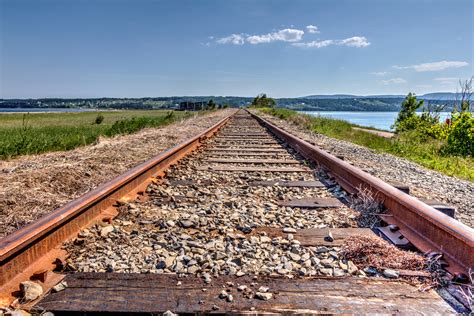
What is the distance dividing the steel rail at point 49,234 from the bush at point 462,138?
27.7 feet

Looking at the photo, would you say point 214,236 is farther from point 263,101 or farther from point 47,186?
point 263,101

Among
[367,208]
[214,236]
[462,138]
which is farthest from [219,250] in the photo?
[462,138]

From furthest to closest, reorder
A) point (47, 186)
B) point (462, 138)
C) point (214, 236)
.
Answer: point (462, 138) < point (47, 186) < point (214, 236)

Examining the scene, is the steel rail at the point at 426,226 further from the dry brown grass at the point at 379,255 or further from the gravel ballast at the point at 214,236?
the gravel ballast at the point at 214,236

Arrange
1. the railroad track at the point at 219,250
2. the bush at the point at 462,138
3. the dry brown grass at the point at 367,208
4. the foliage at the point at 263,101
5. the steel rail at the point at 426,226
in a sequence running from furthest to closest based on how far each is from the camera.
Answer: the foliage at the point at 263,101 < the bush at the point at 462,138 < the dry brown grass at the point at 367,208 < the steel rail at the point at 426,226 < the railroad track at the point at 219,250

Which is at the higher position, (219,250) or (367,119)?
(219,250)

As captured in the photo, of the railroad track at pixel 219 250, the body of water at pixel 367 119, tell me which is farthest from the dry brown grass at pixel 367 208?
the body of water at pixel 367 119

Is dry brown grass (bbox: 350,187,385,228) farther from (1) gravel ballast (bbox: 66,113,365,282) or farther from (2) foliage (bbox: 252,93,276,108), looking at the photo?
(2) foliage (bbox: 252,93,276,108)

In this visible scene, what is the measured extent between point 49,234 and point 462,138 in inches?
A: 388

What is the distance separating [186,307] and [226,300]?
0.64 ft

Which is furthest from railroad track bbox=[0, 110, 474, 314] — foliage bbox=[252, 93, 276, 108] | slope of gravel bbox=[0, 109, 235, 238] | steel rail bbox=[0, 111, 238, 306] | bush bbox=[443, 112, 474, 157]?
foliage bbox=[252, 93, 276, 108]

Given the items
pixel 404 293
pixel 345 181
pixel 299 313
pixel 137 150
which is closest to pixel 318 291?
pixel 299 313

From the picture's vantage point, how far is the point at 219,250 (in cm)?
242

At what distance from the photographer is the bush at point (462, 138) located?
931 cm
